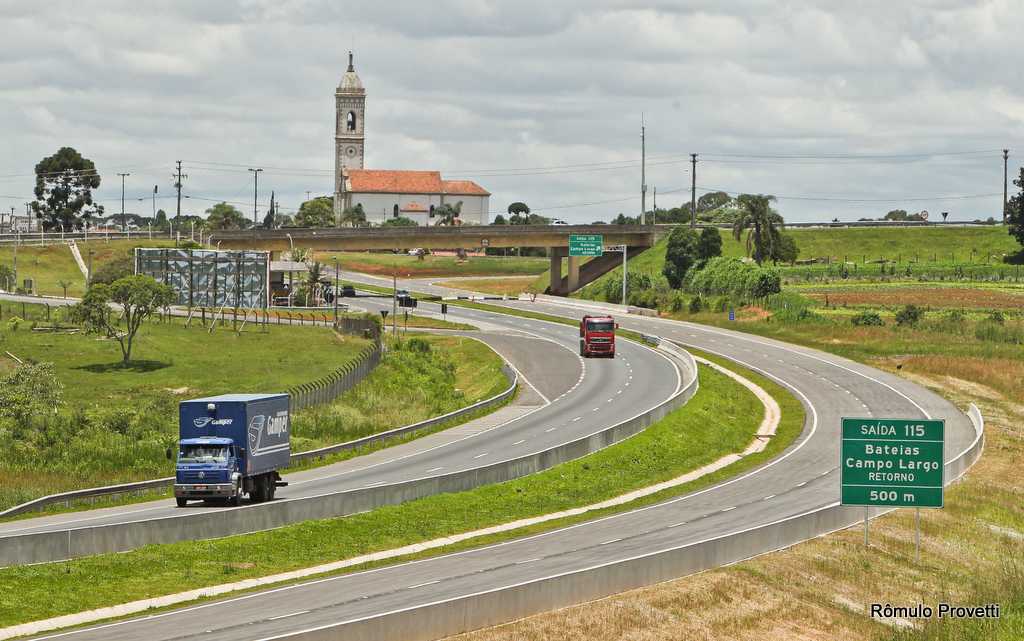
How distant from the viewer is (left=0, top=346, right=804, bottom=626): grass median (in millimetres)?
35906

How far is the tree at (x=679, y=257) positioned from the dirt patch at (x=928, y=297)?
22.1 m

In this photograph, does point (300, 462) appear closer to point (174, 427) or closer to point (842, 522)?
point (174, 427)

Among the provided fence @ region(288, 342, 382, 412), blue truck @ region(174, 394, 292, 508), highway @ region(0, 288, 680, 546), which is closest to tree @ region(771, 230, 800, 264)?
highway @ region(0, 288, 680, 546)

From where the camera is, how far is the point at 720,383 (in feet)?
317

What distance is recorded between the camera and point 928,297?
13938 centimetres

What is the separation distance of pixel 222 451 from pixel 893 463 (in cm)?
2207

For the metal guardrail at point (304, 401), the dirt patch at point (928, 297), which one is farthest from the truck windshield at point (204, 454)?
the dirt patch at point (928, 297)

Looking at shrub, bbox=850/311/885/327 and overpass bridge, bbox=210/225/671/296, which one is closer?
shrub, bbox=850/311/885/327

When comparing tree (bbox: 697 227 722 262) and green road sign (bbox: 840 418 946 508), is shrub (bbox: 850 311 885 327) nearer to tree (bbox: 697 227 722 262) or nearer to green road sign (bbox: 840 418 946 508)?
tree (bbox: 697 227 722 262)

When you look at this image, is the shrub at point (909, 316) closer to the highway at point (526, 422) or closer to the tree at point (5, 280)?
the highway at point (526, 422)

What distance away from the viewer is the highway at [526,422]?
5088 centimetres

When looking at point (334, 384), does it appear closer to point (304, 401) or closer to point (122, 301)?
point (304, 401)

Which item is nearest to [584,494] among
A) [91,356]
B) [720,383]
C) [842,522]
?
[842,522]

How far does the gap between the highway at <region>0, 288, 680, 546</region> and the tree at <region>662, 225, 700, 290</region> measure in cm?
3829
